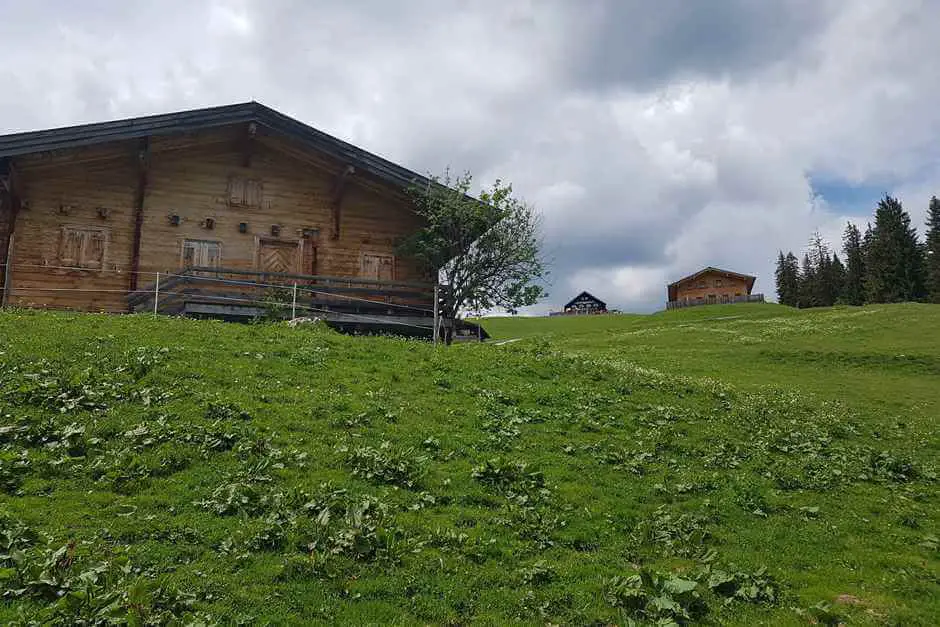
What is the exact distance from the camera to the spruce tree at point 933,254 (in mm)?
76438

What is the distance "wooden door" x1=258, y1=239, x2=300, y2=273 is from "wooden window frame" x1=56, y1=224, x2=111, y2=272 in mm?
6032

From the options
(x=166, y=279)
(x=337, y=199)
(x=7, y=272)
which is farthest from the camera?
(x=337, y=199)

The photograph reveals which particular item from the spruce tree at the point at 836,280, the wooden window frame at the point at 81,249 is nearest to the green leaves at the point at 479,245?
the wooden window frame at the point at 81,249

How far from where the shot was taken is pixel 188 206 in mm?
27422

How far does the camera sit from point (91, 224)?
26000 millimetres

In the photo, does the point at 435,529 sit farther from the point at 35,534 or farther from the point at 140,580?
the point at 35,534

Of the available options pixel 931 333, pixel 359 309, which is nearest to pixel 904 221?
pixel 931 333

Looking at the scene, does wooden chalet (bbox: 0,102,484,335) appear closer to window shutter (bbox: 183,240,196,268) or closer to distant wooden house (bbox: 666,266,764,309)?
window shutter (bbox: 183,240,196,268)

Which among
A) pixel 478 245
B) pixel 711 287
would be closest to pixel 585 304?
pixel 711 287

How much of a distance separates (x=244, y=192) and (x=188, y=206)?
7.96ft

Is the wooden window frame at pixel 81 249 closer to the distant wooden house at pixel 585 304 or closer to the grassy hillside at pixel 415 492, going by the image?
the grassy hillside at pixel 415 492

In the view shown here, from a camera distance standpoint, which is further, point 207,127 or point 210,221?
point 210,221

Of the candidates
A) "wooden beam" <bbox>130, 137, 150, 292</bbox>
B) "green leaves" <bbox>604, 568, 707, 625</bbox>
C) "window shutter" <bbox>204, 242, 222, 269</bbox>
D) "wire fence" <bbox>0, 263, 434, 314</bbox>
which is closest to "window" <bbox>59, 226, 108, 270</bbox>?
"wire fence" <bbox>0, 263, 434, 314</bbox>

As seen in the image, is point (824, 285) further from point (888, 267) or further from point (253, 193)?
point (253, 193)
